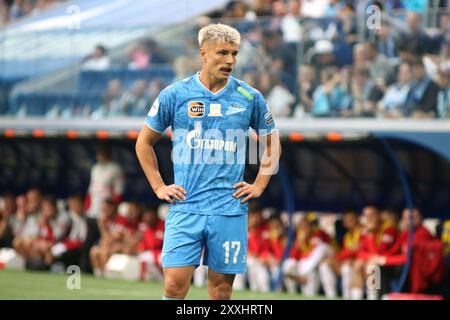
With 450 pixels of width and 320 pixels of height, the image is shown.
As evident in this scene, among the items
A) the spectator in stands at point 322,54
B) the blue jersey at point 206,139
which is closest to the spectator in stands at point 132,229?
the spectator in stands at point 322,54

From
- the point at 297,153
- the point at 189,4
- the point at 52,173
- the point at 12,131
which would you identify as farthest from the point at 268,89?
the point at 52,173

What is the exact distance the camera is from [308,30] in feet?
45.3

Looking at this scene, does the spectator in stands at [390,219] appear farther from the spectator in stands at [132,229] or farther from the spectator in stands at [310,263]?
the spectator in stands at [132,229]

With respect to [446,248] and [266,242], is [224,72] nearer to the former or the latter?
[446,248]

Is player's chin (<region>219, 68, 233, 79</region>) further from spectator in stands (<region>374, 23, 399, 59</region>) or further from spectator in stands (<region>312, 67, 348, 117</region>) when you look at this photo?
spectator in stands (<region>312, 67, 348, 117</region>)

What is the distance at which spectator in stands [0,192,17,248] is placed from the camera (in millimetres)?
18328

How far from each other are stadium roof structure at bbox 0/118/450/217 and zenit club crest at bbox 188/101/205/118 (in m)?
6.07

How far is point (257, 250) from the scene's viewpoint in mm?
15523

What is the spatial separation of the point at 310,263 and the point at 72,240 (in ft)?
14.4

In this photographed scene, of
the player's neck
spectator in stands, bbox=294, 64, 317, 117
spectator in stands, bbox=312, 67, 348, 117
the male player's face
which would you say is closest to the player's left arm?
the player's neck

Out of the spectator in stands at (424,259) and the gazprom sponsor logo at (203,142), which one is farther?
the spectator in stands at (424,259)

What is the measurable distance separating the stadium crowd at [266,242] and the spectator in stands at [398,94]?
1.37 m

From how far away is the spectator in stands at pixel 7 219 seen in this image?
18.3m

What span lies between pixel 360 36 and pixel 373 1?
2.37 feet
